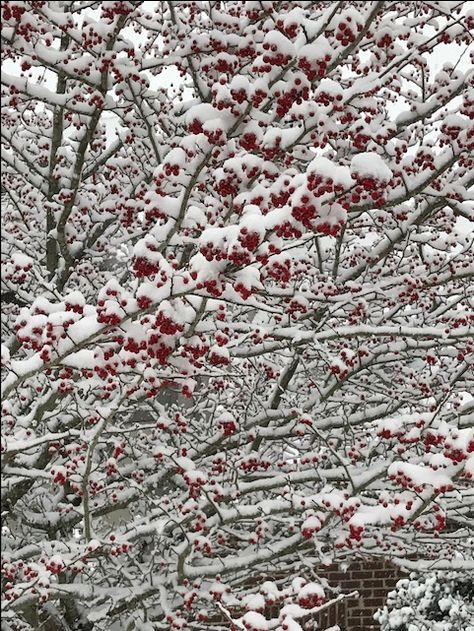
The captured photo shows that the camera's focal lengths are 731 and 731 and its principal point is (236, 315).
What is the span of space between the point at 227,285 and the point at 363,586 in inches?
306

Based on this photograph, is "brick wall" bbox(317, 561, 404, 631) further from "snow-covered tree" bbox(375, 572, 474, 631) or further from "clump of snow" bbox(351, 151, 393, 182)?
"clump of snow" bbox(351, 151, 393, 182)

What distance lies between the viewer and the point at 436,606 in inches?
281

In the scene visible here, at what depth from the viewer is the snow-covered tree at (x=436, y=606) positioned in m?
6.82

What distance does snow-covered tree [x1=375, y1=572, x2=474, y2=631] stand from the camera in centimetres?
682

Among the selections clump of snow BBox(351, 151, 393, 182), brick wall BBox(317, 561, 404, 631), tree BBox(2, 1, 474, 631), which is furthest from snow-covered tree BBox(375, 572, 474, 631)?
clump of snow BBox(351, 151, 393, 182)

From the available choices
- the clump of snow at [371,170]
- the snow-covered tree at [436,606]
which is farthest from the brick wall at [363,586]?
the clump of snow at [371,170]

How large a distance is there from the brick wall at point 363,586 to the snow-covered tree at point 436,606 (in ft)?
7.74

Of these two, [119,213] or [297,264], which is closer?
[297,264]

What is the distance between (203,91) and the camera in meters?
4.80

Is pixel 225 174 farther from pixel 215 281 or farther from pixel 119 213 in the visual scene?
pixel 119 213

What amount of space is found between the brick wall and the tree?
2.96 metres

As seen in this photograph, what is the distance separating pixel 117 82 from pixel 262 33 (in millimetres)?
977

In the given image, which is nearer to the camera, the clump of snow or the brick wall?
the clump of snow

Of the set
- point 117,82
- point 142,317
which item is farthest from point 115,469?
point 117,82
